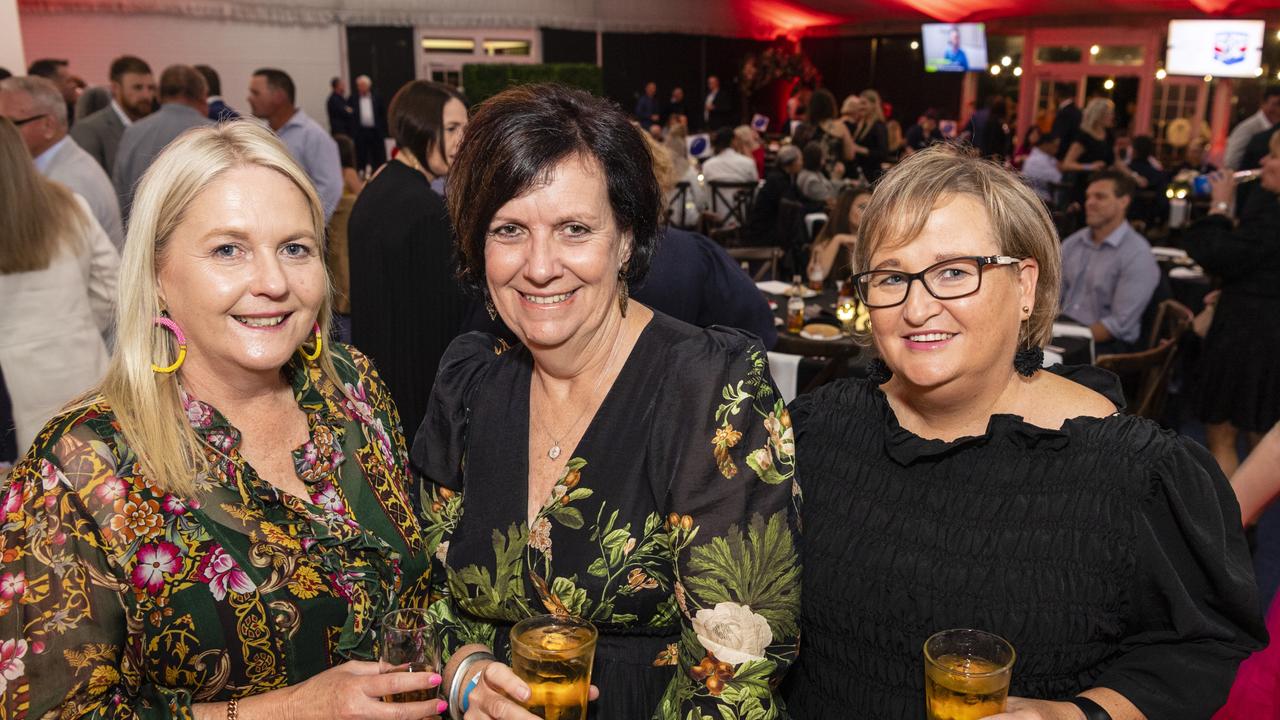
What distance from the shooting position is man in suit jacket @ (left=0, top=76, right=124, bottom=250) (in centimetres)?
449

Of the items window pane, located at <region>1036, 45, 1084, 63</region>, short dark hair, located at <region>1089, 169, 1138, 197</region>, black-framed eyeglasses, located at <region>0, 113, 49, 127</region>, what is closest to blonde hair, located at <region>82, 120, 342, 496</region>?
black-framed eyeglasses, located at <region>0, 113, 49, 127</region>

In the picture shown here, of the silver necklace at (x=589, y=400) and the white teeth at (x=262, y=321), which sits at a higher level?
the white teeth at (x=262, y=321)

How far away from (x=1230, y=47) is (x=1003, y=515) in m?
16.1

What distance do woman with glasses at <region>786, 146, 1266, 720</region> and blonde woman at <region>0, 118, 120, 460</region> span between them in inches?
117

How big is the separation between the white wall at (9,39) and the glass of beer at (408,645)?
233 inches

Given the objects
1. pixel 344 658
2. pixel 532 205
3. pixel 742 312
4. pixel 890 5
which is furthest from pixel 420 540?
pixel 890 5

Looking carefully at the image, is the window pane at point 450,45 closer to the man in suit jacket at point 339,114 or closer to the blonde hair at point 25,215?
the man in suit jacket at point 339,114

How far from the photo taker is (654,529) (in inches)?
57.4

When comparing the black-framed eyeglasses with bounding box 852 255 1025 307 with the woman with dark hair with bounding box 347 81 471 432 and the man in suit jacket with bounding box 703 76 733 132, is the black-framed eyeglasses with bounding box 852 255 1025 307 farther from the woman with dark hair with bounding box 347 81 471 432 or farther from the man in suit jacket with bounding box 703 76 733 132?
the man in suit jacket with bounding box 703 76 733 132

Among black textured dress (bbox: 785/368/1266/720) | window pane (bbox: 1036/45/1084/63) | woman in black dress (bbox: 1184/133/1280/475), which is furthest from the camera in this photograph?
window pane (bbox: 1036/45/1084/63)

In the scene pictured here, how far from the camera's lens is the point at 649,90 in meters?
19.3

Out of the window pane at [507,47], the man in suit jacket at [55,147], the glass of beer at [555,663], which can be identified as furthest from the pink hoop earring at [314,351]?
the window pane at [507,47]

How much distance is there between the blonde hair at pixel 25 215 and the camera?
11.0 feet

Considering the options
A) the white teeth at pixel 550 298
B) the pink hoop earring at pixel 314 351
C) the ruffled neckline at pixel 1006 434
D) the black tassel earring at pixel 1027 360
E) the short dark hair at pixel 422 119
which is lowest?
the ruffled neckline at pixel 1006 434
